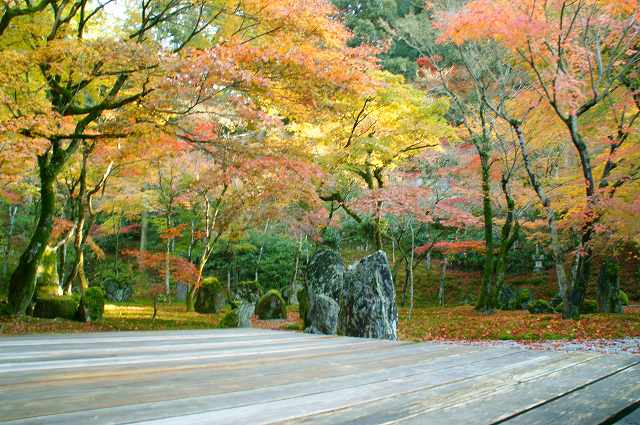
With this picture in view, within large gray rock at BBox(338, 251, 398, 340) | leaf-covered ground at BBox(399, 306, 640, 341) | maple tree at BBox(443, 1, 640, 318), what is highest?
maple tree at BBox(443, 1, 640, 318)

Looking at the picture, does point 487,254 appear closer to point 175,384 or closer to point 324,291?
point 324,291

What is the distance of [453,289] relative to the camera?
1900cm

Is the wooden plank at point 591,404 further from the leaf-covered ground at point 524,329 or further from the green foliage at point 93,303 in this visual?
the green foliage at point 93,303

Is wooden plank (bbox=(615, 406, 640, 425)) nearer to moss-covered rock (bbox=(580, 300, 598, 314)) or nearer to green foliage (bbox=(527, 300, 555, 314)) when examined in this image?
moss-covered rock (bbox=(580, 300, 598, 314))

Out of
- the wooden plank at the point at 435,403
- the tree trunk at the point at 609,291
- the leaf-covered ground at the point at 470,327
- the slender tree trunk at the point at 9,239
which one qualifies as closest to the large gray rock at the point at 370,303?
the leaf-covered ground at the point at 470,327

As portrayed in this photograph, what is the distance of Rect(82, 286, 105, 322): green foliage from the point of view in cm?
976

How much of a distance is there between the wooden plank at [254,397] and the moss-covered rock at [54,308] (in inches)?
394

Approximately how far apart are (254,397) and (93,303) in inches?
389

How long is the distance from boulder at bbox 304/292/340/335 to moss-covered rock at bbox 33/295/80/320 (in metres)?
5.97

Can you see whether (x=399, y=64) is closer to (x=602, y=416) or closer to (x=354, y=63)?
(x=354, y=63)

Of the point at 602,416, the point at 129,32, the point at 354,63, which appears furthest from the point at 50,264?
the point at 602,416

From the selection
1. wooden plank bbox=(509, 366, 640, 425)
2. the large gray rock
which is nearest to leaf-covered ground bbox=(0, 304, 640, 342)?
the large gray rock

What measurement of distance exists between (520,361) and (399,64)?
20.1 m

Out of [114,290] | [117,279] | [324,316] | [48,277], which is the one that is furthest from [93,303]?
[117,279]
